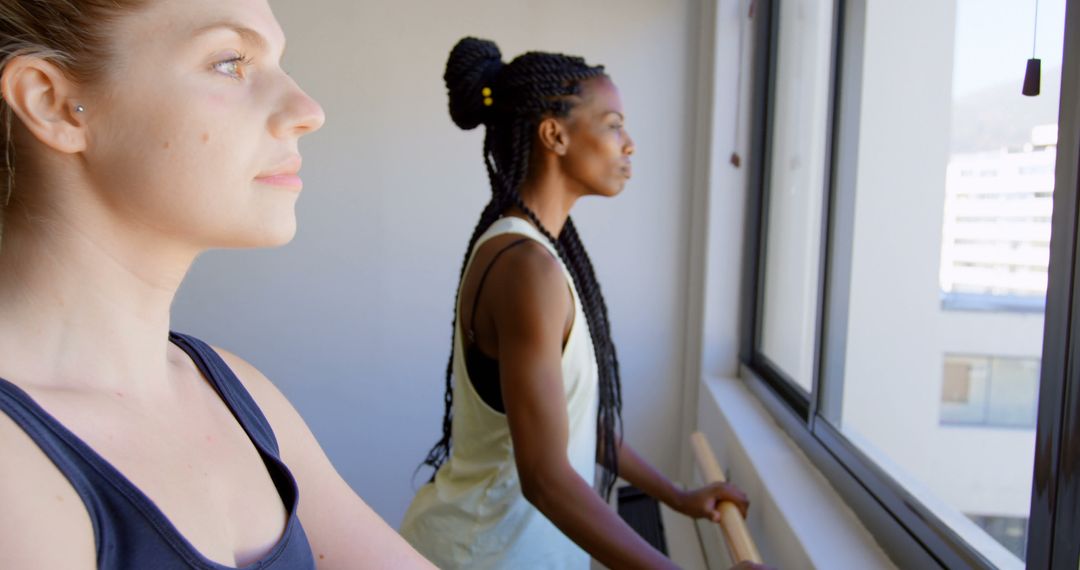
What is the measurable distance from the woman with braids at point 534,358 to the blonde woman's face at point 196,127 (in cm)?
50

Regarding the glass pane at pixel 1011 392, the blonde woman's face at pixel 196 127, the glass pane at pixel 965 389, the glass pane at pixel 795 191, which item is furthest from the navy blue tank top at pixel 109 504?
the glass pane at pixel 1011 392

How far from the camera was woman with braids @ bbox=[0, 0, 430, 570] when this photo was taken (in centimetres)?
50

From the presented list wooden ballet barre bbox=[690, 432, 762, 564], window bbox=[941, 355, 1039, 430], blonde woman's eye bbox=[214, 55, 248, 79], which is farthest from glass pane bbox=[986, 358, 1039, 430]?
blonde woman's eye bbox=[214, 55, 248, 79]

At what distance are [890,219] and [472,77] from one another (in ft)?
4.07

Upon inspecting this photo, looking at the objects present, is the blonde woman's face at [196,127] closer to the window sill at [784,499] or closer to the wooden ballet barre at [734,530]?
the wooden ballet barre at [734,530]

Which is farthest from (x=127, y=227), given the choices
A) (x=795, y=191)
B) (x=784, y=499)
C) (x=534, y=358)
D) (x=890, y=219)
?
(x=890, y=219)

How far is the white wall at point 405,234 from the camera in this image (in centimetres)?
233

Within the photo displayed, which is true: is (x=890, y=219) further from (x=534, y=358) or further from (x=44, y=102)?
(x=44, y=102)

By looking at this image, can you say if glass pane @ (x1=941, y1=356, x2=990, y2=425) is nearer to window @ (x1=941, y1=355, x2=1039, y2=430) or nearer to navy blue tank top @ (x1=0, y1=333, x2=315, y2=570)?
window @ (x1=941, y1=355, x2=1039, y2=430)

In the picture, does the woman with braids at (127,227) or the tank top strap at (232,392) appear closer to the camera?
the woman with braids at (127,227)

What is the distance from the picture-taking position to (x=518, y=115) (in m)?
1.30

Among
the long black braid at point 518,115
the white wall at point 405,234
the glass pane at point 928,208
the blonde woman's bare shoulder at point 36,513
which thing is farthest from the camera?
the white wall at point 405,234

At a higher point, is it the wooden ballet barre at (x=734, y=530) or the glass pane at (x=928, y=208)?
the glass pane at (x=928, y=208)

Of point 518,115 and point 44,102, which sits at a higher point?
point 518,115
